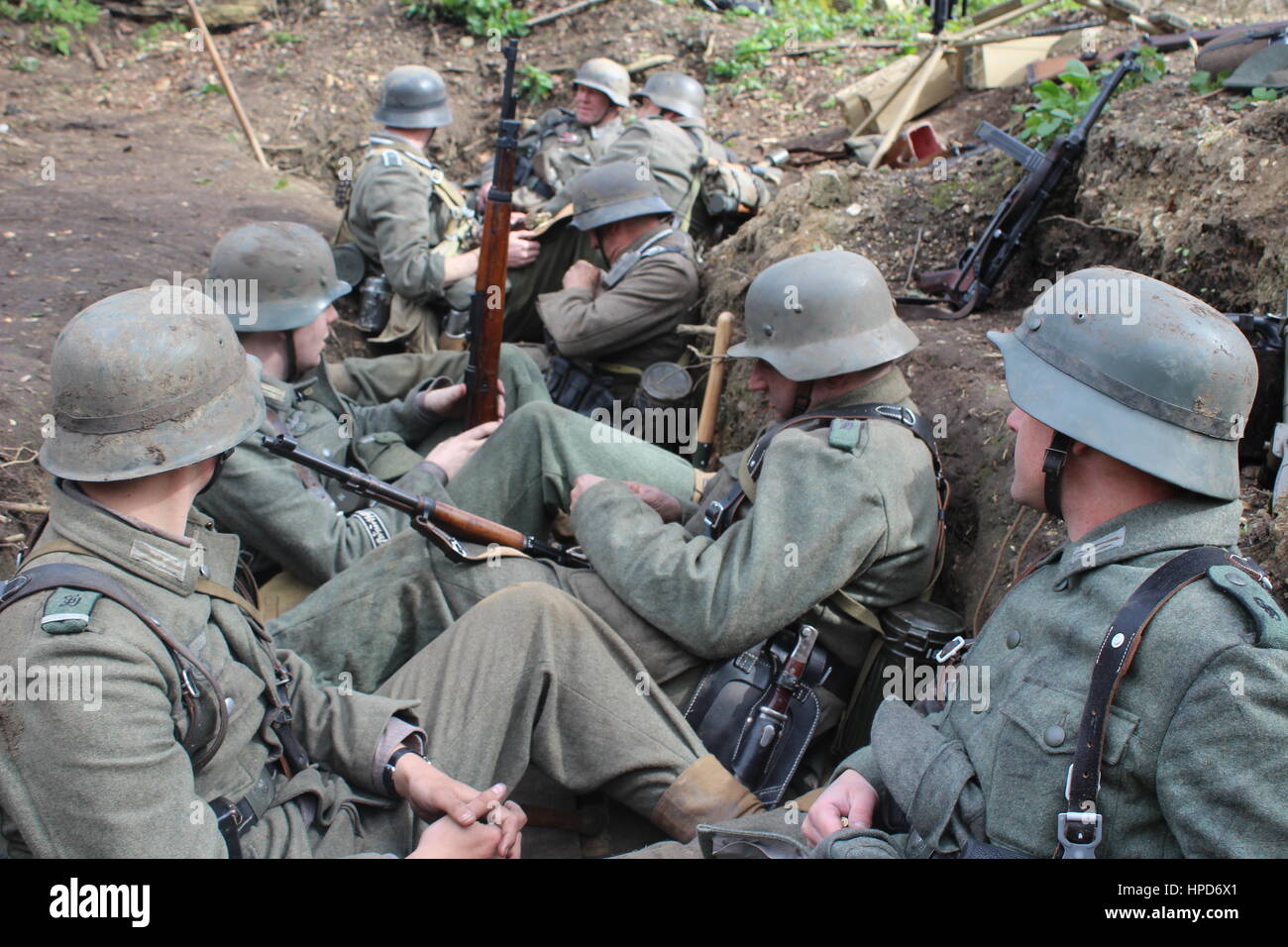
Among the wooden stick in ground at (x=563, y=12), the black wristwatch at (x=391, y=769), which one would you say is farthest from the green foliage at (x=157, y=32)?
the black wristwatch at (x=391, y=769)

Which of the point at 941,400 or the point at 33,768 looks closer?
the point at 33,768

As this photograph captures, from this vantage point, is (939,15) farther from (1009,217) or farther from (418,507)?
(418,507)

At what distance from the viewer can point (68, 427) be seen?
93.2 inches

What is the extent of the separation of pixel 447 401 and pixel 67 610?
10.6 ft

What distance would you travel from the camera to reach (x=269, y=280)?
4.26 meters

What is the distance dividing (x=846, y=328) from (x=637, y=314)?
261cm

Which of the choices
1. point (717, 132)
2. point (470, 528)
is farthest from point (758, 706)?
point (717, 132)

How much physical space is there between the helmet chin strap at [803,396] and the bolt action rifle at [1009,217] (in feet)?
6.53

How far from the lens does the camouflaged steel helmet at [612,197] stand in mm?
6141

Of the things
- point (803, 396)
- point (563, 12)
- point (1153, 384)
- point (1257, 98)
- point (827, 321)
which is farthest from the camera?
point (563, 12)

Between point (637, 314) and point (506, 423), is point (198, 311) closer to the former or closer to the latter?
point (506, 423)

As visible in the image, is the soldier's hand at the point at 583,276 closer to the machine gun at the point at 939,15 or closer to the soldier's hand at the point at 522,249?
the soldier's hand at the point at 522,249

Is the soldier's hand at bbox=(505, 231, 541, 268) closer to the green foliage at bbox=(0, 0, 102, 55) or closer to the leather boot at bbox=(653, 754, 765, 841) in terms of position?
the leather boot at bbox=(653, 754, 765, 841)
